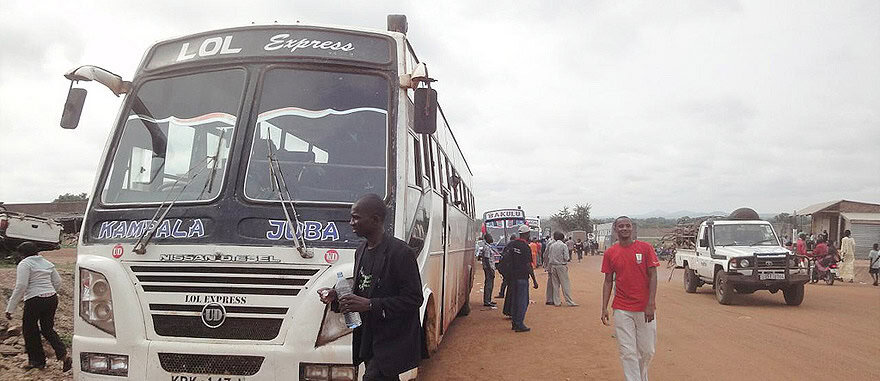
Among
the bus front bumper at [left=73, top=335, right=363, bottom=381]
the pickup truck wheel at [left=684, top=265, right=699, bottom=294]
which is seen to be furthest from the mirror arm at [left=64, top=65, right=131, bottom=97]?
the pickup truck wheel at [left=684, top=265, right=699, bottom=294]

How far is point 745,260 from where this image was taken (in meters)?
15.4

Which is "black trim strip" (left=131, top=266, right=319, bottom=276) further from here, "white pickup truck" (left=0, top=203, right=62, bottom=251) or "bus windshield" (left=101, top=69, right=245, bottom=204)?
"white pickup truck" (left=0, top=203, right=62, bottom=251)

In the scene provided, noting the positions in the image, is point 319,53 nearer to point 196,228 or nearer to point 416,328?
point 196,228

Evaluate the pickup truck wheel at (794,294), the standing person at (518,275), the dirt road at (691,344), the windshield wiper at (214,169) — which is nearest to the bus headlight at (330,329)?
the windshield wiper at (214,169)

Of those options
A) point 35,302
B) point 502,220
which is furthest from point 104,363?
point 502,220

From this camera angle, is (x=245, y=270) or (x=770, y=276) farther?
(x=770, y=276)

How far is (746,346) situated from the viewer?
33.2ft

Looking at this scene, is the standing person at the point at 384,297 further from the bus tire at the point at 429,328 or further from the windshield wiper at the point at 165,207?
the bus tire at the point at 429,328

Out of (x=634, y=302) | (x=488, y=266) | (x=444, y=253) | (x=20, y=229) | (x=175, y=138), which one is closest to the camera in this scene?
(x=175, y=138)

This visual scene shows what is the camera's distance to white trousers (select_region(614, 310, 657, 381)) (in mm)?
6375

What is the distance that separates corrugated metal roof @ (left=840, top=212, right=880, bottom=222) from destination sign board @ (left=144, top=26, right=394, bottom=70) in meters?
31.9

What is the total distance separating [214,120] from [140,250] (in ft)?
3.82

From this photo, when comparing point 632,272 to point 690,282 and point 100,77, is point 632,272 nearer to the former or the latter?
point 100,77

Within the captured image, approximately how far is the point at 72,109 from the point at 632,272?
5.24 metres
